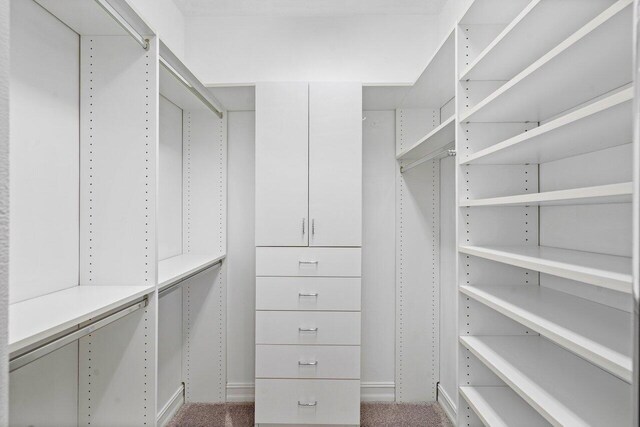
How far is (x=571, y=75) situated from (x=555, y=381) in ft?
2.69

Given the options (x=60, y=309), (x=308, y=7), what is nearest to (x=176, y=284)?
(x=60, y=309)

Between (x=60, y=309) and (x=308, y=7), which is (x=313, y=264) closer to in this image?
(x=60, y=309)

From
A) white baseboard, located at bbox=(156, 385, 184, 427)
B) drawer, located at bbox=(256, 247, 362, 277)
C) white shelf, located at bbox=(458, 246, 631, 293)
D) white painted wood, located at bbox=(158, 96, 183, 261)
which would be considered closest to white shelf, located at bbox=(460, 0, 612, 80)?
white shelf, located at bbox=(458, 246, 631, 293)

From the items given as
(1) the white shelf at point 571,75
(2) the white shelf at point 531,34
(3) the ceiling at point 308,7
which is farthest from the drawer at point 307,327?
(3) the ceiling at point 308,7

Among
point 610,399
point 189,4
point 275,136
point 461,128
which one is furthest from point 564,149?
point 189,4

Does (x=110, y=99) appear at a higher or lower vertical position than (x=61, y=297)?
higher

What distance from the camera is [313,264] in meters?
1.89

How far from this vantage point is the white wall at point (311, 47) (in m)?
2.21

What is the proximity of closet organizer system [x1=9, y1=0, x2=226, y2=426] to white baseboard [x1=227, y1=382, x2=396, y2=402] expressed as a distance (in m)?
1.07

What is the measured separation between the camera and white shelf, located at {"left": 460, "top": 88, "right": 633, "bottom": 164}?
642mm

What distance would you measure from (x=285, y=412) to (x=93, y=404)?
0.97m

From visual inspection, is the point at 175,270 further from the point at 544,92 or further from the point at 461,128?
the point at 544,92

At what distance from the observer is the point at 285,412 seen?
1859 mm

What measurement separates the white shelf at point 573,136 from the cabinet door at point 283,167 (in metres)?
0.92
